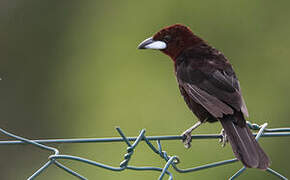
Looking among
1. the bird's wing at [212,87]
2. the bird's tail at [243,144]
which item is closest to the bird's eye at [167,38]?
the bird's wing at [212,87]

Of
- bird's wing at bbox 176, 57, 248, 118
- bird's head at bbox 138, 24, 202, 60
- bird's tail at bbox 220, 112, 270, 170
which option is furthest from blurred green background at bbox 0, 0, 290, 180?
bird's tail at bbox 220, 112, 270, 170

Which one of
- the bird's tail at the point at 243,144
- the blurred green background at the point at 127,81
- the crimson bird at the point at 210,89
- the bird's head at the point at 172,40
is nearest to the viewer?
the bird's tail at the point at 243,144

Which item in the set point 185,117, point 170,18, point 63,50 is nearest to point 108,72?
point 170,18

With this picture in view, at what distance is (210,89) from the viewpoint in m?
5.14

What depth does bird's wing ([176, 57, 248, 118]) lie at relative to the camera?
492 cm

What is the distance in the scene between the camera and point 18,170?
10.5 m

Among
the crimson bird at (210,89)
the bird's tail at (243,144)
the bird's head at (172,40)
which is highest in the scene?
the bird's head at (172,40)

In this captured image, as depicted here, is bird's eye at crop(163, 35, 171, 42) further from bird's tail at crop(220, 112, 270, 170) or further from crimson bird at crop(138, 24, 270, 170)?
bird's tail at crop(220, 112, 270, 170)

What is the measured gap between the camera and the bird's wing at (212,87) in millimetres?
4918

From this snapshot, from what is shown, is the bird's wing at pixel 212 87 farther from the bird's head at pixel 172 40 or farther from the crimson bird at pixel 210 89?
the bird's head at pixel 172 40

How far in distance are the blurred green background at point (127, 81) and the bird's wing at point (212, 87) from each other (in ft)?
5.78

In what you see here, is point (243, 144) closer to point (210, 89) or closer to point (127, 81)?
point (210, 89)

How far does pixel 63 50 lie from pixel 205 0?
9.33 ft

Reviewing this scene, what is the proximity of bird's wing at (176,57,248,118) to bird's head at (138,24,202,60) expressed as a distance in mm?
236
